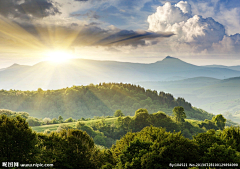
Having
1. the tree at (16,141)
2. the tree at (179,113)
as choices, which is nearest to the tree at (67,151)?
the tree at (16,141)

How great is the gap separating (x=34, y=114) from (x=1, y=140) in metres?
197

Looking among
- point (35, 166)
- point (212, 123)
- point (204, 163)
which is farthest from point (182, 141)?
point (212, 123)

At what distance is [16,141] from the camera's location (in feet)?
56.1


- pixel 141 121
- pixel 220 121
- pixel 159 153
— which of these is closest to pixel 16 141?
pixel 159 153

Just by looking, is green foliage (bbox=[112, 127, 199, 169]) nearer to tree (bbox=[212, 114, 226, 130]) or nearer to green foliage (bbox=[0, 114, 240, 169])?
green foliage (bbox=[0, 114, 240, 169])

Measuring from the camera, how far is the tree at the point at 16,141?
16.5 metres

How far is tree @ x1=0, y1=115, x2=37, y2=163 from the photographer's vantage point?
16.5 meters

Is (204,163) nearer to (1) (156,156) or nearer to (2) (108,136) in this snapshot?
(1) (156,156)

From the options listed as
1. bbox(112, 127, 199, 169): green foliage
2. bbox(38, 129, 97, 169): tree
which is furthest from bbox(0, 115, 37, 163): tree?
bbox(112, 127, 199, 169): green foliage

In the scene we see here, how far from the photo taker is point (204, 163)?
16891mm

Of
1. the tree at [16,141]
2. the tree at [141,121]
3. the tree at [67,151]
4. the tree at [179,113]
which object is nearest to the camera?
the tree at [16,141]

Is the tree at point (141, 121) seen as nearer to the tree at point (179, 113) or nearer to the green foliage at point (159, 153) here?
the tree at point (179, 113)

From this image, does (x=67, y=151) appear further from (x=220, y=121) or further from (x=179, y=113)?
(x=220, y=121)

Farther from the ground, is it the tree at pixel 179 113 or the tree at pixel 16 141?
the tree at pixel 16 141
